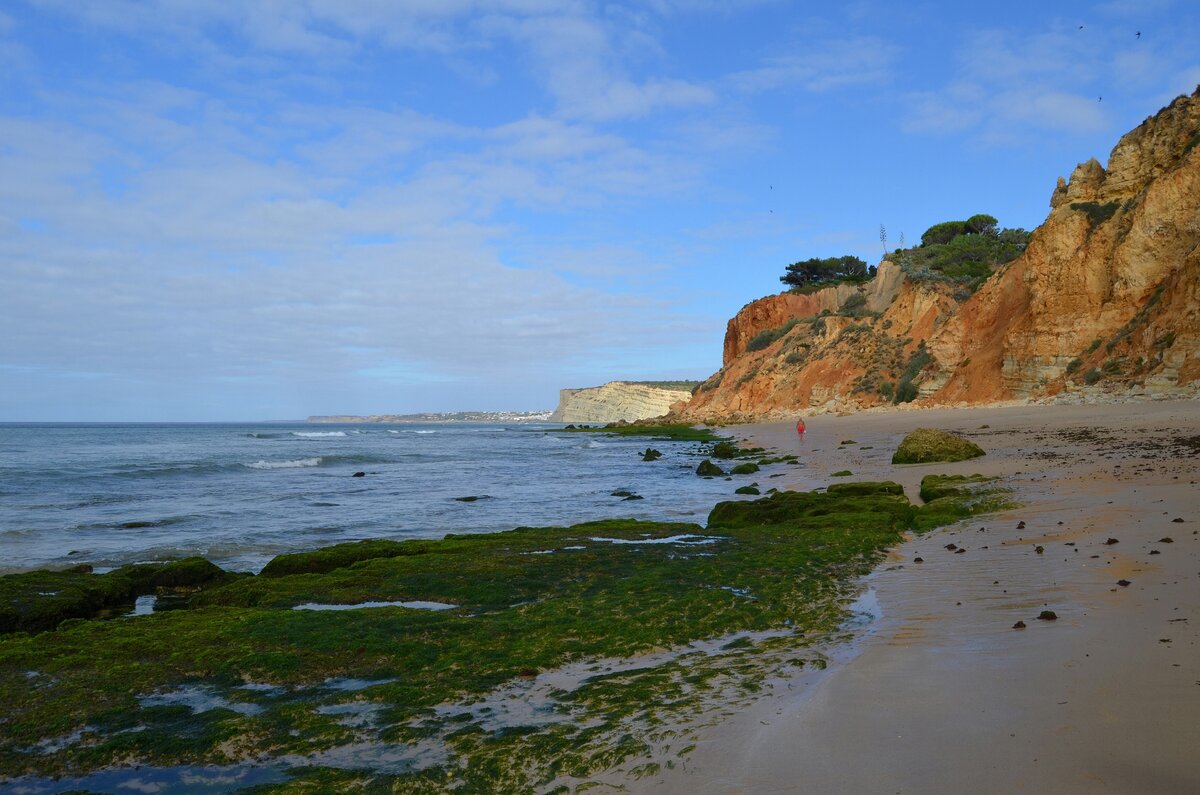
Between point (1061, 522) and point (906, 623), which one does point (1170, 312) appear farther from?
point (906, 623)

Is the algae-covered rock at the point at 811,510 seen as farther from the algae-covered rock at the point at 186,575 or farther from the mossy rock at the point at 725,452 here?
the mossy rock at the point at 725,452

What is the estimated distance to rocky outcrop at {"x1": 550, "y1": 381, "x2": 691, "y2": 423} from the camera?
142 meters

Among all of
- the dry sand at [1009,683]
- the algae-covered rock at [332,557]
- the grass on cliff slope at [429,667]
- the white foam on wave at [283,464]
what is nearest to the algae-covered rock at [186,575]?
the algae-covered rock at [332,557]

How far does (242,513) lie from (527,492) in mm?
Answer: 7463

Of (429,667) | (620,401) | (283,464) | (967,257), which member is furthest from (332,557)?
(620,401)

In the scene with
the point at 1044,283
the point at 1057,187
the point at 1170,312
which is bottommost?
the point at 1170,312

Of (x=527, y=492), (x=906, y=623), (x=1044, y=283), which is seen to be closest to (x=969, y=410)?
(x=1044, y=283)

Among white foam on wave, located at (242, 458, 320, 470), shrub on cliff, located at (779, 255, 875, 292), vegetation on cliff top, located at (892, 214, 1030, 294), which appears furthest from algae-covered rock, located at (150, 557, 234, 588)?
shrub on cliff, located at (779, 255, 875, 292)

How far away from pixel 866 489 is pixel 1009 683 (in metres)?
9.65

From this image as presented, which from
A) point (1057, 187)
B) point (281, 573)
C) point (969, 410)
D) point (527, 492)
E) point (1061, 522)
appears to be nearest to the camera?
point (1061, 522)

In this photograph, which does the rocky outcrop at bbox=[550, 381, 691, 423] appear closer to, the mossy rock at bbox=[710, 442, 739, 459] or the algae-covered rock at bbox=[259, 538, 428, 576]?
the mossy rock at bbox=[710, 442, 739, 459]

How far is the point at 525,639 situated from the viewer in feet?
21.1

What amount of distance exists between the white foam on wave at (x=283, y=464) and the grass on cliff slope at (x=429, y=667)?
98.4ft

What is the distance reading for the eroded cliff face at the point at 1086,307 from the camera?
98.1 ft
